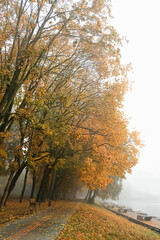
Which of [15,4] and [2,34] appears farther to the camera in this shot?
[15,4]

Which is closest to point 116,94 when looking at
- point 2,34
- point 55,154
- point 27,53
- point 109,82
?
point 109,82

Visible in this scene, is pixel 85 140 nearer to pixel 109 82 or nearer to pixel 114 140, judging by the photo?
pixel 114 140

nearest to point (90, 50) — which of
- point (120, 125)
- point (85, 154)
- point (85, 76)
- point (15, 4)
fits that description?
point (85, 76)

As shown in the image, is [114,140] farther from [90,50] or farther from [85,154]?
[90,50]

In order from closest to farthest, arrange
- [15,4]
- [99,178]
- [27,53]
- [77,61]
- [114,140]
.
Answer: [27,53]
[15,4]
[77,61]
[114,140]
[99,178]

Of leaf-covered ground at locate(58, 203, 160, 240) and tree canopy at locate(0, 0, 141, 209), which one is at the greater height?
tree canopy at locate(0, 0, 141, 209)

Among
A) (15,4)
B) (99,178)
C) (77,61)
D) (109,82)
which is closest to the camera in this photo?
(15,4)

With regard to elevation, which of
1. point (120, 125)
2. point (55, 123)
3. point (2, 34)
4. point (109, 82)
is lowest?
point (55, 123)

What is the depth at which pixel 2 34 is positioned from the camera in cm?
678

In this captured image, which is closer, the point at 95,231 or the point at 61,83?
the point at 95,231

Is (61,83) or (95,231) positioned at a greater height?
(61,83)

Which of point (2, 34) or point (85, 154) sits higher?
point (2, 34)

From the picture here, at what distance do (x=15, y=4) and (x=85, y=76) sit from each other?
5234 mm

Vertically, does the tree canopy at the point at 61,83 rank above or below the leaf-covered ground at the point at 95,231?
above
